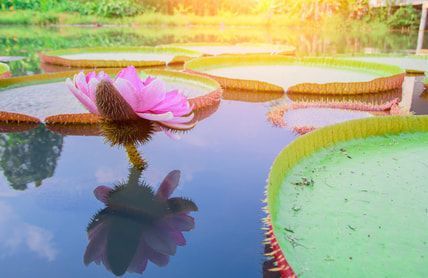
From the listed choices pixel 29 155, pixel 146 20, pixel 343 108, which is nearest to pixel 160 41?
pixel 343 108

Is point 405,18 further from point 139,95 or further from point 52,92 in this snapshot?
point 139,95

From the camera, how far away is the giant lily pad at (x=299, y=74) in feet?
8.84

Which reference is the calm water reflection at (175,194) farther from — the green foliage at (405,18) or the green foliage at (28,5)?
the green foliage at (28,5)

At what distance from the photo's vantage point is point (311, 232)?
94 centimetres

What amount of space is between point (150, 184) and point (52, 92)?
156 cm

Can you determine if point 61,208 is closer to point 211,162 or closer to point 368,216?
point 211,162

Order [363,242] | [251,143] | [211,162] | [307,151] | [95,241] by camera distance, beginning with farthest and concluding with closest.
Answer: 1. [251,143]
2. [211,162]
3. [307,151]
4. [95,241]
5. [363,242]

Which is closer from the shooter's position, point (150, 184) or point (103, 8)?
point (150, 184)

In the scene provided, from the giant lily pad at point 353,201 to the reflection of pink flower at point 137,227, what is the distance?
10.5 inches

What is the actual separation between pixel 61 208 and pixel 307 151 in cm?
78

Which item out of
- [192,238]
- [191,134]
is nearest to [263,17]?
[191,134]

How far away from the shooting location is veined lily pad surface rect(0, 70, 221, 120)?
2.19 m

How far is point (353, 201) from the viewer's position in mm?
1092

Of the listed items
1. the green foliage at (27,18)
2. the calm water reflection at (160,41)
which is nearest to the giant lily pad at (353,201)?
the calm water reflection at (160,41)
